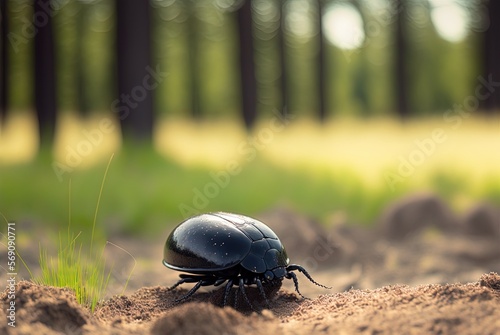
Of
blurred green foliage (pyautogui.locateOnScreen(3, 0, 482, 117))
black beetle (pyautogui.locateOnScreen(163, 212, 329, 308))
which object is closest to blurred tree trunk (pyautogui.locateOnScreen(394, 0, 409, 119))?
blurred green foliage (pyautogui.locateOnScreen(3, 0, 482, 117))

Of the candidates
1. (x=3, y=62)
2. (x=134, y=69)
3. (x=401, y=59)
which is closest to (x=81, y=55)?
(x=3, y=62)

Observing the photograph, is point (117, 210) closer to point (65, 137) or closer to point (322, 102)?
point (65, 137)

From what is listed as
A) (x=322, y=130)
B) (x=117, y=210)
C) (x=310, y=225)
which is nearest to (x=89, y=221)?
(x=117, y=210)

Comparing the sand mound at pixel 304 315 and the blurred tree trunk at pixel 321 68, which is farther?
the blurred tree trunk at pixel 321 68

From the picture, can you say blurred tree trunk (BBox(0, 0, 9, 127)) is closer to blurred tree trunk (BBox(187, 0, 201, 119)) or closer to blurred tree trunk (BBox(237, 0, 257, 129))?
blurred tree trunk (BBox(237, 0, 257, 129))

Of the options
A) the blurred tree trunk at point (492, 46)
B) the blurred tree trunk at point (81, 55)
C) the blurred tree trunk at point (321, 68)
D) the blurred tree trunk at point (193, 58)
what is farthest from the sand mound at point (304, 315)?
the blurred tree trunk at point (193, 58)

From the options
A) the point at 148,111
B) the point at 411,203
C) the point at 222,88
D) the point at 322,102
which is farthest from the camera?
the point at 222,88

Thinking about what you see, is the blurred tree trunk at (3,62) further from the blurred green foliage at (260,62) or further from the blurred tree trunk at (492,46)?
the blurred tree trunk at (492,46)

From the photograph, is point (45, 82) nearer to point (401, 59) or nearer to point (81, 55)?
point (401, 59)
